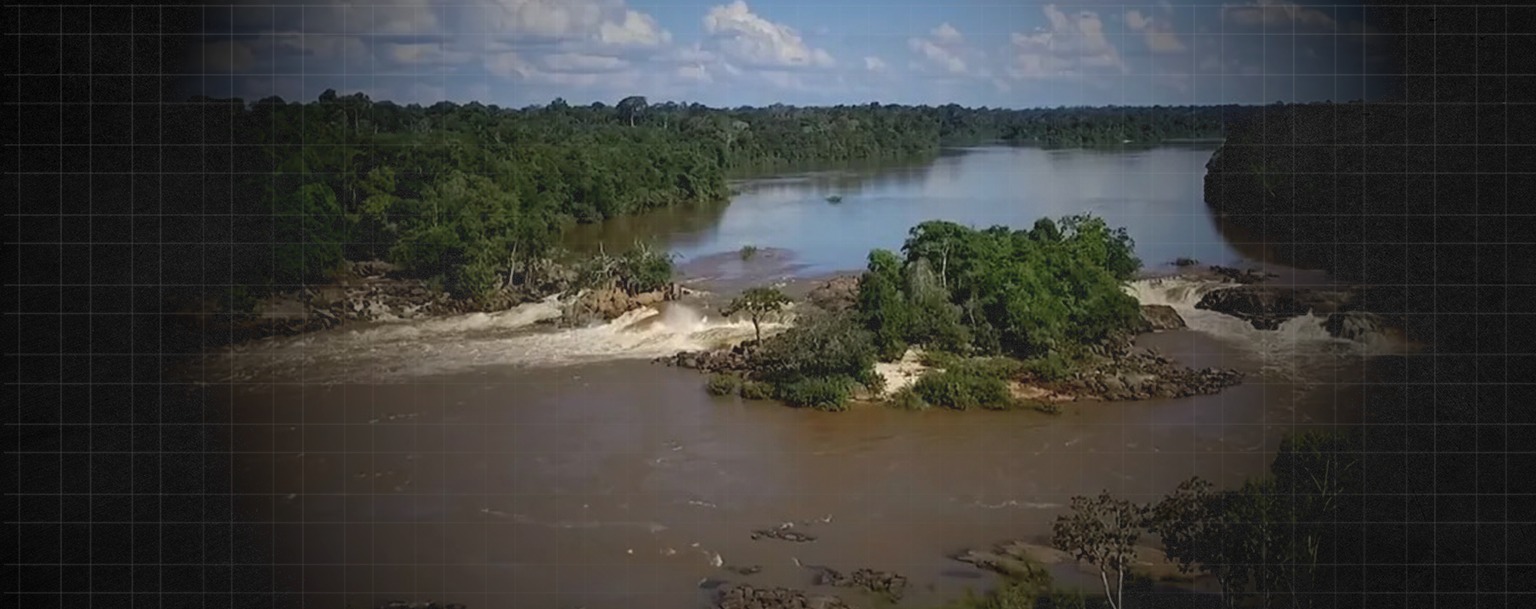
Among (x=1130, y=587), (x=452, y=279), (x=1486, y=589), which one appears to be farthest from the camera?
(x=452, y=279)

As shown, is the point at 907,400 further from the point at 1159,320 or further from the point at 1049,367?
the point at 1159,320

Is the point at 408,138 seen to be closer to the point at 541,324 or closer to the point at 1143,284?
the point at 541,324

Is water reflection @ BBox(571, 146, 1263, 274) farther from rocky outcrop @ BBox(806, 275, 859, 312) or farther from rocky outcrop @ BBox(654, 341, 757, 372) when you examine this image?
rocky outcrop @ BBox(654, 341, 757, 372)

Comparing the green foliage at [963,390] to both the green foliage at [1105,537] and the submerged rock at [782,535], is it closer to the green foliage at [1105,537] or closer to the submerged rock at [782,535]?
the green foliage at [1105,537]

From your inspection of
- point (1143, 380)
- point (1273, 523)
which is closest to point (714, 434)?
point (1143, 380)

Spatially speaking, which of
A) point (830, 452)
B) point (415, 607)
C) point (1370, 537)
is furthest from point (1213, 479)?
point (415, 607)

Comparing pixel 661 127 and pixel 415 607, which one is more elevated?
pixel 661 127
